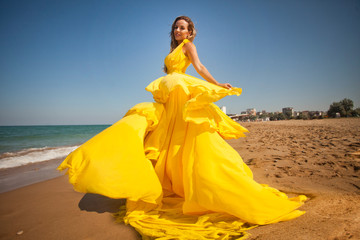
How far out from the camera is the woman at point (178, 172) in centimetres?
129

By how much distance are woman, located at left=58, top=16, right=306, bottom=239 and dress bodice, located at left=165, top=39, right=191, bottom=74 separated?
378 millimetres

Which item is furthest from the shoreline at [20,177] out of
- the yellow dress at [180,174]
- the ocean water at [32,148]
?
the yellow dress at [180,174]

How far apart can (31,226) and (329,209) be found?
2.81 metres

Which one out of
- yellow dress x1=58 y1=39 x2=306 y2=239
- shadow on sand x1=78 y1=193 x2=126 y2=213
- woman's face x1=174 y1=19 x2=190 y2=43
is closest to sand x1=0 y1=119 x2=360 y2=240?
shadow on sand x1=78 y1=193 x2=126 y2=213

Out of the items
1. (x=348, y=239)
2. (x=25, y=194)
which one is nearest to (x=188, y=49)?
(x=348, y=239)

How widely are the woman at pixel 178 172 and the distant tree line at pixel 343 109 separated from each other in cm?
3691

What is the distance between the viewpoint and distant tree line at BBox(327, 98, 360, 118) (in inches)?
1077

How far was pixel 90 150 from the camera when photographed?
4.42ft

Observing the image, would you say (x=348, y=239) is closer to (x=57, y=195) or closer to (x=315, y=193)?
(x=315, y=193)

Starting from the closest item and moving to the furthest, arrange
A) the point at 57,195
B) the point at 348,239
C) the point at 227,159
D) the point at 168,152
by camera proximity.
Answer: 1. the point at 348,239
2. the point at 227,159
3. the point at 168,152
4. the point at 57,195

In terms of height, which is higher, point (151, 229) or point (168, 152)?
point (168, 152)

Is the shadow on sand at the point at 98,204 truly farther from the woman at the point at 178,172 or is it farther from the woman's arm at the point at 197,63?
the woman's arm at the point at 197,63

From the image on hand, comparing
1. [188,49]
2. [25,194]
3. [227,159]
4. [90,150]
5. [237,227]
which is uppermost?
[188,49]

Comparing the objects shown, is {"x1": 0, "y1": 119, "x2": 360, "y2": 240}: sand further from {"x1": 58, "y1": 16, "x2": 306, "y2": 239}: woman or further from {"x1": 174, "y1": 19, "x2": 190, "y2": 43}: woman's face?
{"x1": 174, "y1": 19, "x2": 190, "y2": 43}: woman's face
